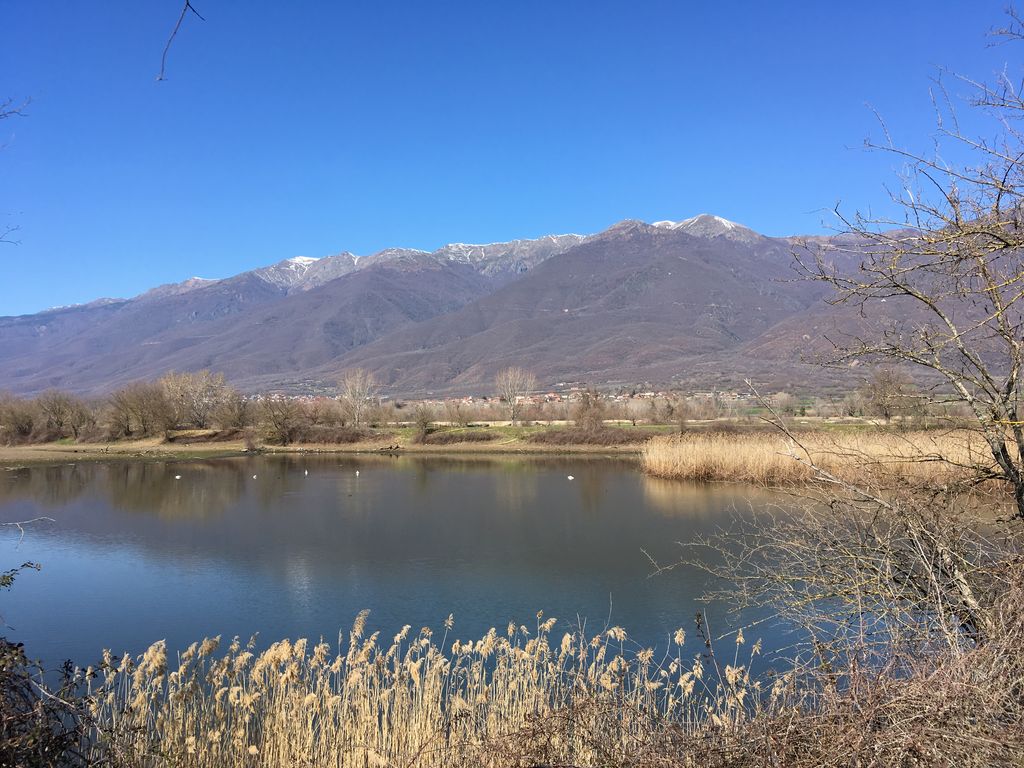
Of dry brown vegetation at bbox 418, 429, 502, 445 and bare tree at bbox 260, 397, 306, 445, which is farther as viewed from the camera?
bare tree at bbox 260, 397, 306, 445

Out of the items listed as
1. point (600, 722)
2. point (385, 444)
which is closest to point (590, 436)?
point (385, 444)

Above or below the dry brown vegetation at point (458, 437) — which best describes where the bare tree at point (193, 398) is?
above

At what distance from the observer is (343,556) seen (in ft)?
59.3

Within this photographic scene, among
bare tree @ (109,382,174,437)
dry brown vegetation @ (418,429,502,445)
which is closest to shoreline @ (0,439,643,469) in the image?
dry brown vegetation @ (418,429,502,445)

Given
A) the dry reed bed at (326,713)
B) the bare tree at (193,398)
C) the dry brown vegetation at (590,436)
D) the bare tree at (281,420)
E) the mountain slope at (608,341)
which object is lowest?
the dry brown vegetation at (590,436)

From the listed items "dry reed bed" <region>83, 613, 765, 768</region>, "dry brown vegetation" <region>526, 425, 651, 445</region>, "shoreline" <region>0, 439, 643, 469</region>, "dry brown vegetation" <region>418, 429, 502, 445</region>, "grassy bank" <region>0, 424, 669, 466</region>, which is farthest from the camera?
"dry brown vegetation" <region>418, 429, 502, 445</region>

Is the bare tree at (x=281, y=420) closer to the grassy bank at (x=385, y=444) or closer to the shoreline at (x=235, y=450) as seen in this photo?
the grassy bank at (x=385, y=444)

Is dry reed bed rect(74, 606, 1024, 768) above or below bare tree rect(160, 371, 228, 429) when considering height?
below

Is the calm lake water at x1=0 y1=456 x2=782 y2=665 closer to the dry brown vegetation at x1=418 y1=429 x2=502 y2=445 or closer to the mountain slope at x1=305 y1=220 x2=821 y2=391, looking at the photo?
the dry brown vegetation at x1=418 y1=429 x2=502 y2=445

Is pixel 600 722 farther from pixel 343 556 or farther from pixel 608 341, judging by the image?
pixel 608 341

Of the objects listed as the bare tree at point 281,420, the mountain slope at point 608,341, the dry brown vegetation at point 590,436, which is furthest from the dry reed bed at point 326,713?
the mountain slope at point 608,341

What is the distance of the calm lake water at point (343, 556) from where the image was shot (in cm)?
1209

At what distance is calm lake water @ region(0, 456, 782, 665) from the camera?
39.7 ft

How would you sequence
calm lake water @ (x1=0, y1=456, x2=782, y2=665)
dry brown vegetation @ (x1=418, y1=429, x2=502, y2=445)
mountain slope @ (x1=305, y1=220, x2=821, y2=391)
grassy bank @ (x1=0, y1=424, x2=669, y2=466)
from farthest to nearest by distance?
mountain slope @ (x1=305, y1=220, x2=821, y2=391) < dry brown vegetation @ (x1=418, y1=429, x2=502, y2=445) < grassy bank @ (x1=0, y1=424, x2=669, y2=466) < calm lake water @ (x1=0, y1=456, x2=782, y2=665)
